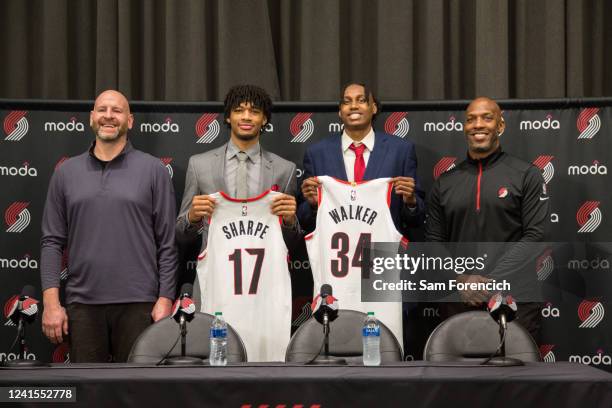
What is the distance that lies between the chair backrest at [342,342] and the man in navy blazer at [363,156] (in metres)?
1.05

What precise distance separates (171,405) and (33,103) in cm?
293

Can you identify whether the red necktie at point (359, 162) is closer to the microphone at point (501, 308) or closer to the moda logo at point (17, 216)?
the microphone at point (501, 308)

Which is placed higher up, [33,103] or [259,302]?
[33,103]

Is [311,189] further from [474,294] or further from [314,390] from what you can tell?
[314,390]

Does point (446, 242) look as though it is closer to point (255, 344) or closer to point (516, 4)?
point (255, 344)

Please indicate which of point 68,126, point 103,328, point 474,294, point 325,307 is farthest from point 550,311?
point 68,126

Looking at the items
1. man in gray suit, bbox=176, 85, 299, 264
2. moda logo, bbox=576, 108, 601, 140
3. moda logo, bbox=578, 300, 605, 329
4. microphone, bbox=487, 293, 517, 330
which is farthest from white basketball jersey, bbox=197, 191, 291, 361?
moda logo, bbox=576, 108, 601, 140

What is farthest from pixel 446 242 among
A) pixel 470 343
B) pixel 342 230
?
pixel 470 343

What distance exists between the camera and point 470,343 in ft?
12.4

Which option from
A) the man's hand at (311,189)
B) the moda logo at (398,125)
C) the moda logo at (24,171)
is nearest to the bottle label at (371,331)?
the man's hand at (311,189)

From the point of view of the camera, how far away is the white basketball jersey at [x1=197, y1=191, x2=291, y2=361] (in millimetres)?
4578

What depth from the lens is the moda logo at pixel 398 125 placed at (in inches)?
202

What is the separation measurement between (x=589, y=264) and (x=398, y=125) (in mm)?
1450

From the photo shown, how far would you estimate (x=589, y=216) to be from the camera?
499 cm
